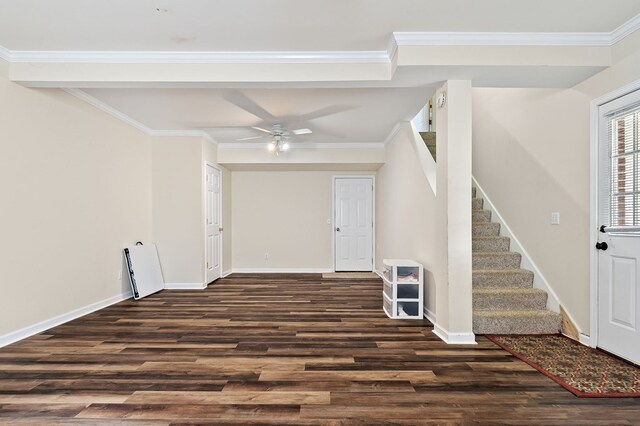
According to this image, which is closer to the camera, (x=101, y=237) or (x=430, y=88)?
(x=430, y=88)

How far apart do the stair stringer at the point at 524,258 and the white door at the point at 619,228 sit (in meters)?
0.49

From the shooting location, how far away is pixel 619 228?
9.19ft

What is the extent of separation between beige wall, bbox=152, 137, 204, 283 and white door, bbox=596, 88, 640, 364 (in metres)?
5.20

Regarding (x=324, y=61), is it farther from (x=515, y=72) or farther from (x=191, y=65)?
(x=515, y=72)

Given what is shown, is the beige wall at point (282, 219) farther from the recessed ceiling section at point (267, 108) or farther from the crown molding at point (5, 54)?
the crown molding at point (5, 54)

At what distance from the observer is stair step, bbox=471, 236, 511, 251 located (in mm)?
4219

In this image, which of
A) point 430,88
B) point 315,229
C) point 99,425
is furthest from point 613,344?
point 315,229

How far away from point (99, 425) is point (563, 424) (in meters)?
2.64

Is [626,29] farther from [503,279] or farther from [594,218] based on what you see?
[503,279]

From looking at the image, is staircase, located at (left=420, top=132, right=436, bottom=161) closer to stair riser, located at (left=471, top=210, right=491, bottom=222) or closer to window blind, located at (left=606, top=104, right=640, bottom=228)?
stair riser, located at (left=471, top=210, right=491, bottom=222)

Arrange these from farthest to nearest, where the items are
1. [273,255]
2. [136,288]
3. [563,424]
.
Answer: [273,255] < [136,288] < [563,424]

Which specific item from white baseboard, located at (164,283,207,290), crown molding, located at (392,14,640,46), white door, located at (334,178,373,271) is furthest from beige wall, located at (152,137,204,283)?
crown molding, located at (392,14,640,46)

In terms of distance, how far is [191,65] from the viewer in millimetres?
3199

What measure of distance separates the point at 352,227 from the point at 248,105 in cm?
399
